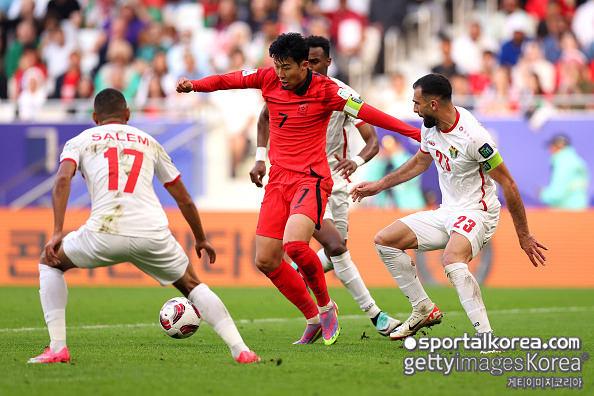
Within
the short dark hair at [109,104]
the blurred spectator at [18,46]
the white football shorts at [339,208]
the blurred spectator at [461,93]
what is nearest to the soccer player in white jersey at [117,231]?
the short dark hair at [109,104]

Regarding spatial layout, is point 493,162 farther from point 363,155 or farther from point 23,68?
point 23,68

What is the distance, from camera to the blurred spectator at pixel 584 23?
59.0 feet

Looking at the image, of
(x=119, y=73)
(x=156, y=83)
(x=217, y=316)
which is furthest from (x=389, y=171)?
(x=217, y=316)

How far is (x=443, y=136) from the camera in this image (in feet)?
23.1

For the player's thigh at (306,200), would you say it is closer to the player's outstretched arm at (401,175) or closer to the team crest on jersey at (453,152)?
the player's outstretched arm at (401,175)

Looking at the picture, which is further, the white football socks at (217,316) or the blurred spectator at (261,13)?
the blurred spectator at (261,13)

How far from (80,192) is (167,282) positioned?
1220 cm

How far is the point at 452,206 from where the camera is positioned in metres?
7.21

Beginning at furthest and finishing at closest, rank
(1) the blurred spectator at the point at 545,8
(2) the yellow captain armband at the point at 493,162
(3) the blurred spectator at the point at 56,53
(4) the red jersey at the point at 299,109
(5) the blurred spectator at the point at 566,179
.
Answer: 1. (3) the blurred spectator at the point at 56,53
2. (1) the blurred spectator at the point at 545,8
3. (5) the blurred spectator at the point at 566,179
4. (4) the red jersey at the point at 299,109
5. (2) the yellow captain armband at the point at 493,162

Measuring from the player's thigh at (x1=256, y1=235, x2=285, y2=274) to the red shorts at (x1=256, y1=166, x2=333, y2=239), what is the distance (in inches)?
2.0

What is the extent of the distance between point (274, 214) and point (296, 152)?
564 millimetres

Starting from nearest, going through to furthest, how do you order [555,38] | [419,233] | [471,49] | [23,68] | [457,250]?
[457,250] → [419,233] → [555,38] → [471,49] → [23,68]

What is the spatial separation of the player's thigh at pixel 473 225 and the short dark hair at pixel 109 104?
280 cm

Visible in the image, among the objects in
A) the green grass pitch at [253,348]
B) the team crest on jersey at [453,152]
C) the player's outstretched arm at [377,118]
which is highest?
the player's outstretched arm at [377,118]
